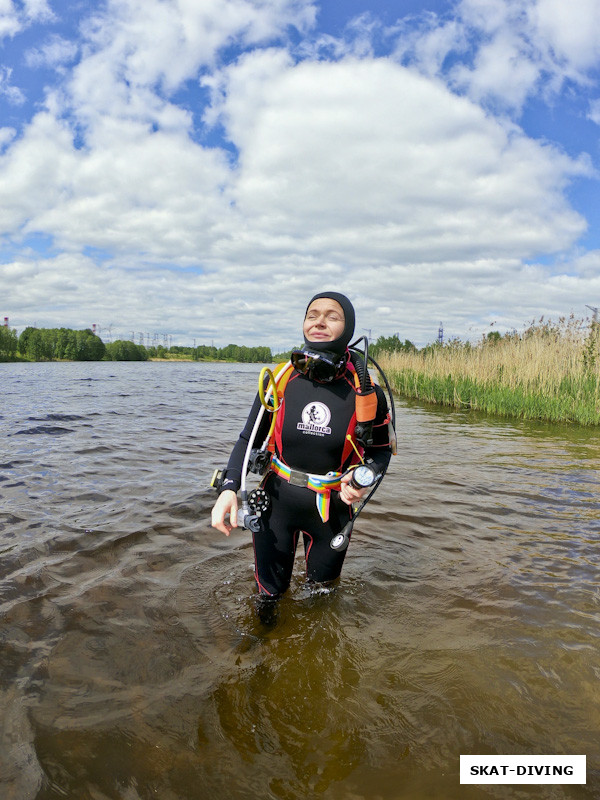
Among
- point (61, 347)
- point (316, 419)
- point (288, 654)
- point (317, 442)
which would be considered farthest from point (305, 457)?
point (61, 347)

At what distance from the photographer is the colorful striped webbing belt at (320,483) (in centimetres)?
294

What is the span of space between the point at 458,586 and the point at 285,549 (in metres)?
1.60

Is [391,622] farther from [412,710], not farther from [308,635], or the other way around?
[412,710]

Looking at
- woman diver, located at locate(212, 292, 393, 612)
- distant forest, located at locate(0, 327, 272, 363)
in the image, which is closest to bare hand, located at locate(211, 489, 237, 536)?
woman diver, located at locate(212, 292, 393, 612)

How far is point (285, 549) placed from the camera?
10.2 feet

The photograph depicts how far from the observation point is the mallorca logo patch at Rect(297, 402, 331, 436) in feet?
9.66

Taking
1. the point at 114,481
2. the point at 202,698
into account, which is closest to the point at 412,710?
the point at 202,698

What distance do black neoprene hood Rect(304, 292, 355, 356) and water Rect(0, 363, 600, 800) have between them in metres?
1.86

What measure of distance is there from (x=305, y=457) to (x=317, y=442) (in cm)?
13

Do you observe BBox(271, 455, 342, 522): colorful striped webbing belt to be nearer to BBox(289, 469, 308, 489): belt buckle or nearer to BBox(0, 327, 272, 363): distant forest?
BBox(289, 469, 308, 489): belt buckle

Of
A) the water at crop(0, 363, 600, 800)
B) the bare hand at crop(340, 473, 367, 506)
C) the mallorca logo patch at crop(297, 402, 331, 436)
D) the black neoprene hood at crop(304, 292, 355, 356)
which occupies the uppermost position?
the black neoprene hood at crop(304, 292, 355, 356)

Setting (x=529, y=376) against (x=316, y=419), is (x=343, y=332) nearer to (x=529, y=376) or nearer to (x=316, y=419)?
(x=316, y=419)

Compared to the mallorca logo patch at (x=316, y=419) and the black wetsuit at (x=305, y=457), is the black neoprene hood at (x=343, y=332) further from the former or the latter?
the mallorca logo patch at (x=316, y=419)

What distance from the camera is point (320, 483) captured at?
296 cm
